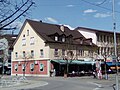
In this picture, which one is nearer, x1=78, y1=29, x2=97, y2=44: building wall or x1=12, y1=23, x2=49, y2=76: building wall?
x1=12, y1=23, x2=49, y2=76: building wall

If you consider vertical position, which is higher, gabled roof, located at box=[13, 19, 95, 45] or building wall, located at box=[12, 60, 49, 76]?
gabled roof, located at box=[13, 19, 95, 45]

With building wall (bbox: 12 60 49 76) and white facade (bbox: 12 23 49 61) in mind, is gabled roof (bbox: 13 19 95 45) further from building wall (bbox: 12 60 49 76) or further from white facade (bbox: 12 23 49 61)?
building wall (bbox: 12 60 49 76)

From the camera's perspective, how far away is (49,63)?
2365 inches

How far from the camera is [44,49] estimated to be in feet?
202

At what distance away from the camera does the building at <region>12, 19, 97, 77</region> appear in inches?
2402

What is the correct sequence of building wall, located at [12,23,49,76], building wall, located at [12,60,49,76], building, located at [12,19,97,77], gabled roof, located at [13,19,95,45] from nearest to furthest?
1. building wall, located at [12,60,49,76]
2. building, located at [12,19,97,77]
3. building wall, located at [12,23,49,76]
4. gabled roof, located at [13,19,95,45]

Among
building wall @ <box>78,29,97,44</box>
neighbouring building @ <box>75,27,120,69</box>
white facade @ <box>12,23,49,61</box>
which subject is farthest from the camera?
neighbouring building @ <box>75,27,120,69</box>

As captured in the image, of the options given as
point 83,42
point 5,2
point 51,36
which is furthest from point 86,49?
point 5,2

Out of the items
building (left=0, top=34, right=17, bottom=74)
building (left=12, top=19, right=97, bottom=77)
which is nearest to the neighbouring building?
building (left=12, top=19, right=97, bottom=77)

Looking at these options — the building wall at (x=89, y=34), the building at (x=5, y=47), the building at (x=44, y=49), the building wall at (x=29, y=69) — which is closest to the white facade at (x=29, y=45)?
the building at (x=44, y=49)

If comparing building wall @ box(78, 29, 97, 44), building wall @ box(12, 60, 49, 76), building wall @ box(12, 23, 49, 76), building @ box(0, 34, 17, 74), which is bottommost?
building wall @ box(12, 60, 49, 76)

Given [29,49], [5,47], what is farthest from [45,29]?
[5,47]

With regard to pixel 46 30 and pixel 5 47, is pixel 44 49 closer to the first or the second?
pixel 46 30

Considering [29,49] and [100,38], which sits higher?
[100,38]
